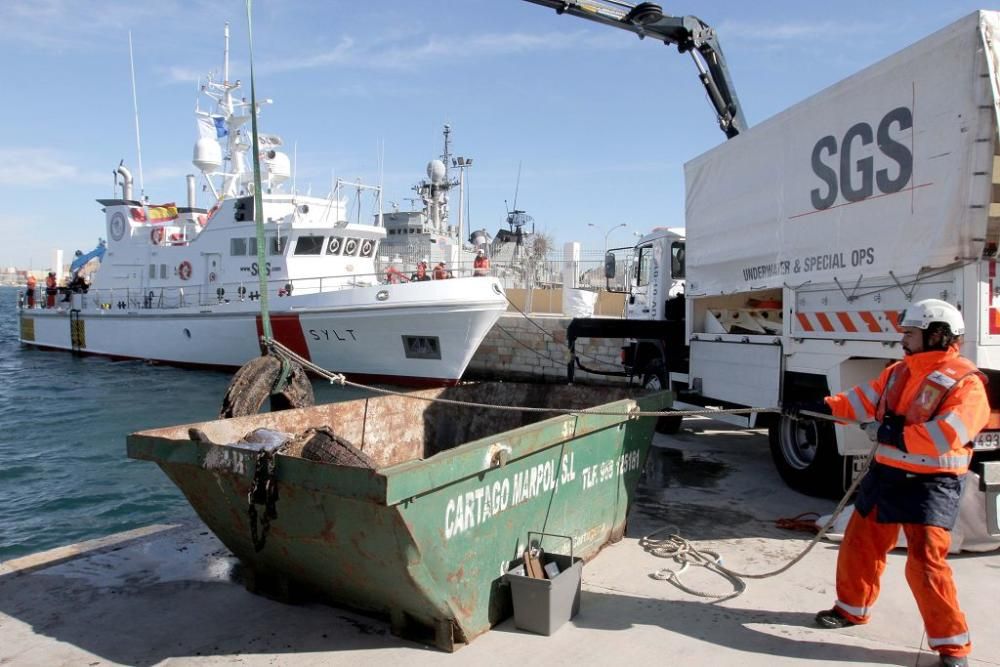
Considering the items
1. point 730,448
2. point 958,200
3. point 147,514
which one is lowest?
point 147,514

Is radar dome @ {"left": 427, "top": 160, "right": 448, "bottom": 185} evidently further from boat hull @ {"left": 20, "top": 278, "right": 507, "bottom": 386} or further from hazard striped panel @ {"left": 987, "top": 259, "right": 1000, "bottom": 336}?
hazard striped panel @ {"left": 987, "top": 259, "right": 1000, "bottom": 336}

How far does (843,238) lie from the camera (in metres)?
5.23

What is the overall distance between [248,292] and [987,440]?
56.6 feet

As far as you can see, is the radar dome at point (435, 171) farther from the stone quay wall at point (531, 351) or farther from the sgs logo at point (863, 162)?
the sgs logo at point (863, 162)

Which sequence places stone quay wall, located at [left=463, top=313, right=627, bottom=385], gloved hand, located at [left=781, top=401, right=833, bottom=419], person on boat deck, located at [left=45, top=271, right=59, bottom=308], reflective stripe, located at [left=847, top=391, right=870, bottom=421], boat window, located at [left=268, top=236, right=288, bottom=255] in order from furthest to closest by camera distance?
person on boat deck, located at [left=45, top=271, right=59, bottom=308]
boat window, located at [left=268, top=236, right=288, bottom=255]
stone quay wall, located at [left=463, top=313, right=627, bottom=385]
gloved hand, located at [left=781, top=401, right=833, bottom=419]
reflective stripe, located at [left=847, top=391, right=870, bottom=421]

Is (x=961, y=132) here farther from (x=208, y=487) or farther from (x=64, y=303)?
(x=64, y=303)

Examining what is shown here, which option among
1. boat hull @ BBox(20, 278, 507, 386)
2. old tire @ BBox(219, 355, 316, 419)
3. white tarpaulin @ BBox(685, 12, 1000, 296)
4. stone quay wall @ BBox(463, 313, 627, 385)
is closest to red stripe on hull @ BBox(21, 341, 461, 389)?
boat hull @ BBox(20, 278, 507, 386)

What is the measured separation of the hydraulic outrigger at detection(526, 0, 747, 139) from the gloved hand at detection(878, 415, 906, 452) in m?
8.07

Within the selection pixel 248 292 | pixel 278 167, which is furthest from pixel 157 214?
pixel 248 292

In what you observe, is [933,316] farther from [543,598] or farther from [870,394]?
[543,598]

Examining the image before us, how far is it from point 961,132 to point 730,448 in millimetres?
4280

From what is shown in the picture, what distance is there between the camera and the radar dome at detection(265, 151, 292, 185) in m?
20.8

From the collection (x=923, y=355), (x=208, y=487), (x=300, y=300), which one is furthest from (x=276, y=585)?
(x=300, y=300)

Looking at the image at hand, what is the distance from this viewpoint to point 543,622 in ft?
11.0
